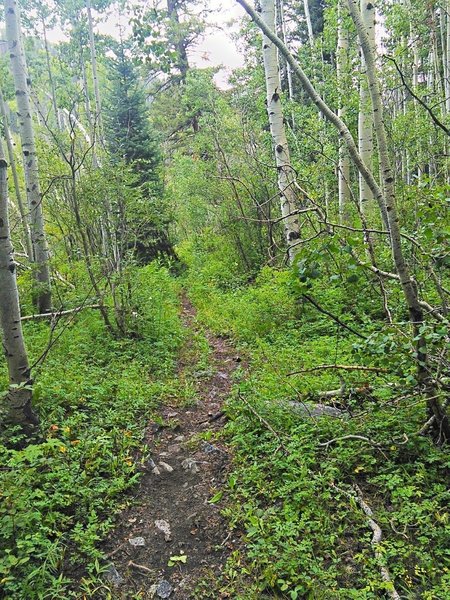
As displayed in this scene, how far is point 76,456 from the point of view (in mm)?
3576

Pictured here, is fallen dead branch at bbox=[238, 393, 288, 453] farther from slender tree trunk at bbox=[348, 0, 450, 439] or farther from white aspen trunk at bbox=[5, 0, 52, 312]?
white aspen trunk at bbox=[5, 0, 52, 312]

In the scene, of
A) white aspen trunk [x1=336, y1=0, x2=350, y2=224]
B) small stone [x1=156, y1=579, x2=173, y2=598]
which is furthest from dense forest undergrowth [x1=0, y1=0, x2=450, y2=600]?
white aspen trunk [x1=336, y1=0, x2=350, y2=224]

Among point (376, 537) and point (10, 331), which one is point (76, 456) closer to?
point (10, 331)

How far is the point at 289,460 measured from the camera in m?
3.29

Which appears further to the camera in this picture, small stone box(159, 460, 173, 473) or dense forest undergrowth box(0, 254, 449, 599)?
small stone box(159, 460, 173, 473)

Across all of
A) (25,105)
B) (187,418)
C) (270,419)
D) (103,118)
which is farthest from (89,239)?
(103,118)

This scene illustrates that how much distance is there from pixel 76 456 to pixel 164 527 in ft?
3.40

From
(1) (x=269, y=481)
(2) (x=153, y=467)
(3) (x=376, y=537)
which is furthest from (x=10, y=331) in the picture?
(3) (x=376, y=537)

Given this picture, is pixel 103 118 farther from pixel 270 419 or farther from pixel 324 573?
pixel 324 573

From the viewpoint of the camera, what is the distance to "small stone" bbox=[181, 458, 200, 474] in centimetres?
374

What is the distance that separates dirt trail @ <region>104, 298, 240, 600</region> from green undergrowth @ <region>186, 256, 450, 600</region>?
0.17 meters

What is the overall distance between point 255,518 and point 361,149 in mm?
7734

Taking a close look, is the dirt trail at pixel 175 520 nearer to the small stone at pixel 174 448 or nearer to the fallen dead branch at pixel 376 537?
the small stone at pixel 174 448

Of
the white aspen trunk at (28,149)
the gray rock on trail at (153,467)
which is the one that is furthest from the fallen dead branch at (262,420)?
the white aspen trunk at (28,149)
